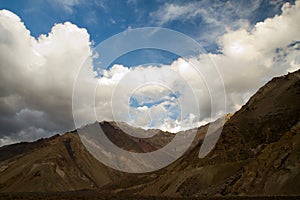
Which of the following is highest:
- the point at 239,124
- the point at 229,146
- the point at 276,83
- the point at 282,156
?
the point at 276,83

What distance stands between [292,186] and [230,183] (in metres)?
19.6

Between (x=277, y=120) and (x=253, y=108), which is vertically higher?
(x=253, y=108)

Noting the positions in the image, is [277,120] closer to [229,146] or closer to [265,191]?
[229,146]

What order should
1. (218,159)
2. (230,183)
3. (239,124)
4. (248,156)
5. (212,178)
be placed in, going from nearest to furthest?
(230,183), (212,178), (248,156), (218,159), (239,124)

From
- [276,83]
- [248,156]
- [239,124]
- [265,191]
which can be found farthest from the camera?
[276,83]

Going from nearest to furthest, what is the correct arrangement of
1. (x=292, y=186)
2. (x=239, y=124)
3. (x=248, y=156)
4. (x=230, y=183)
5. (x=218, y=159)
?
(x=292, y=186)
(x=230, y=183)
(x=248, y=156)
(x=218, y=159)
(x=239, y=124)

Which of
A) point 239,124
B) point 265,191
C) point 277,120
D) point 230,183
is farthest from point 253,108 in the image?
point 265,191

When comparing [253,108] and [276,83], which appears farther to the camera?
[276,83]

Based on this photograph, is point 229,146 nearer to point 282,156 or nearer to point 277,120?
point 277,120

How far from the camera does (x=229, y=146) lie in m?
112

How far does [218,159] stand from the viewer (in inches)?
4158

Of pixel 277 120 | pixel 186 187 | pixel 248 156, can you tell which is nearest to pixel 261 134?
pixel 277 120

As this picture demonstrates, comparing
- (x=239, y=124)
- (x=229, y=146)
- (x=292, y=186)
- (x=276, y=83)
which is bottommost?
(x=292, y=186)

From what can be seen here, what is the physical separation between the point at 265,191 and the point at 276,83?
81.7 m
